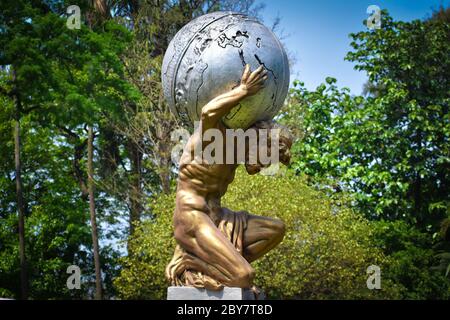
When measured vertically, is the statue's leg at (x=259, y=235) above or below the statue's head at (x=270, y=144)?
below

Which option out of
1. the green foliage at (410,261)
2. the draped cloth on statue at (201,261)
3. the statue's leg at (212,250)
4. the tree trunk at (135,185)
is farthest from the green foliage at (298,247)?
the statue's leg at (212,250)

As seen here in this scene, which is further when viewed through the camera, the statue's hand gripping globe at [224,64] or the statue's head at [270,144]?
the statue's head at [270,144]

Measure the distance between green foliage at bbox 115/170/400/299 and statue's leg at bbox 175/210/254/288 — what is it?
9.69 metres

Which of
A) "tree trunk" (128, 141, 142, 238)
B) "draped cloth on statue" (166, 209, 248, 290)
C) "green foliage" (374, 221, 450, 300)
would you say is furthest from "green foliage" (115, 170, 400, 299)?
"draped cloth on statue" (166, 209, 248, 290)

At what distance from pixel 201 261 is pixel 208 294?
0.38 meters

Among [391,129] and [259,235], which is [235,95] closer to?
[259,235]

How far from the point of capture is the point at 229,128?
8875mm

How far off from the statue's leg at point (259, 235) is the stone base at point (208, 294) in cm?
61

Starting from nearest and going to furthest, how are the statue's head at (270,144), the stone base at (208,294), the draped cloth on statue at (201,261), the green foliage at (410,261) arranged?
the stone base at (208,294), the draped cloth on statue at (201,261), the statue's head at (270,144), the green foliage at (410,261)

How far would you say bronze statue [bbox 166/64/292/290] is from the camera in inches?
333

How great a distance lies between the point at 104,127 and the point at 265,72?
18726 millimetres

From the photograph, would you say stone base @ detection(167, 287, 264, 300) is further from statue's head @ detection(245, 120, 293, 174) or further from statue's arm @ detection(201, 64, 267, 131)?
statue's arm @ detection(201, 64, 267, 131)

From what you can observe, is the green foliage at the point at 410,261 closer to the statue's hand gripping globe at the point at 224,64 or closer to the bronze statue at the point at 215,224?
the bronze statue at the point at 215,224

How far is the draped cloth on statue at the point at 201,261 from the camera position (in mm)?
8562
